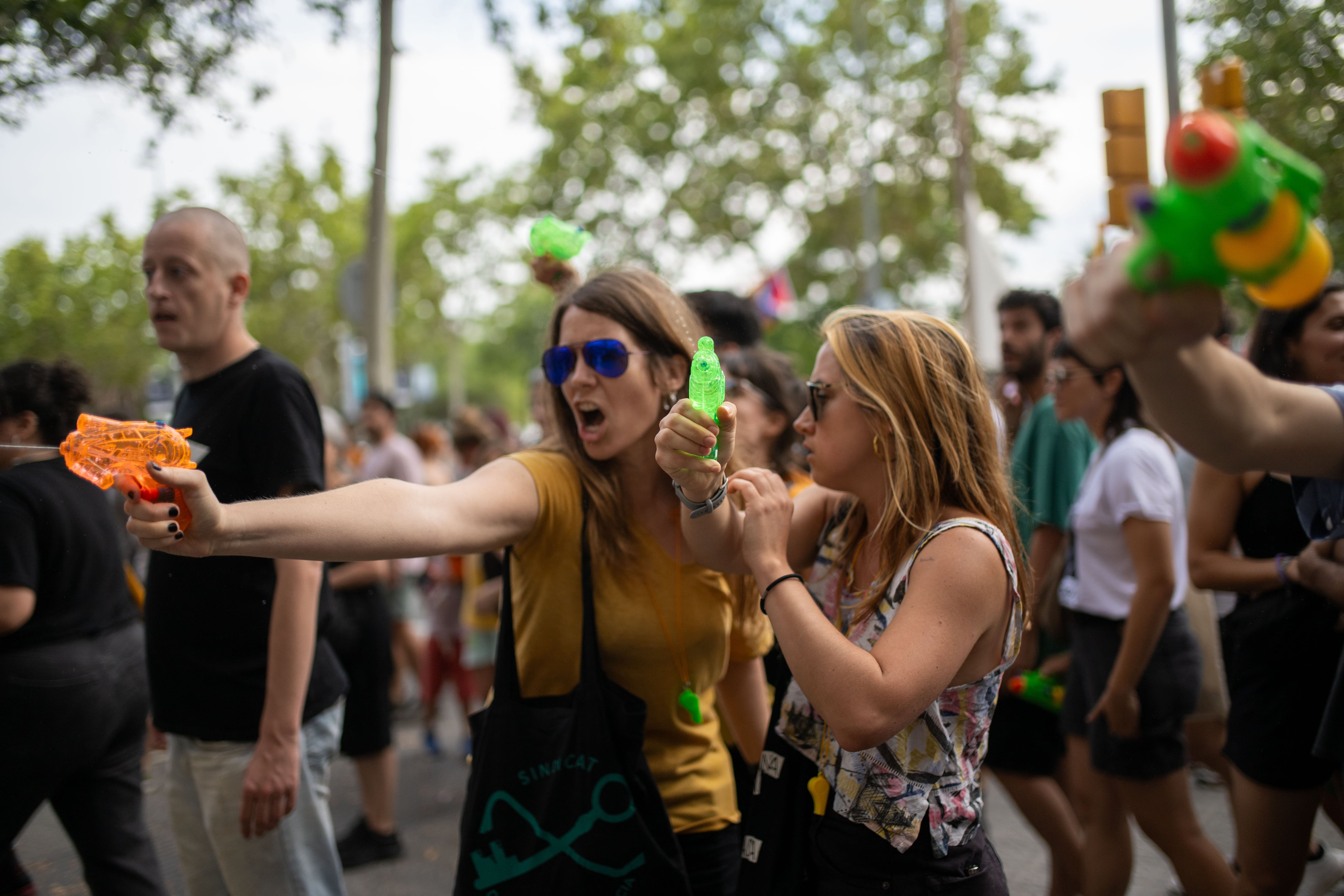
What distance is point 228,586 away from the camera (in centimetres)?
227

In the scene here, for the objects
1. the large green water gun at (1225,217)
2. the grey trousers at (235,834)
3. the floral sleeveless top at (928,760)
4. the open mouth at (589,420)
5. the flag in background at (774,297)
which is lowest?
the grey trousers at (235,834)

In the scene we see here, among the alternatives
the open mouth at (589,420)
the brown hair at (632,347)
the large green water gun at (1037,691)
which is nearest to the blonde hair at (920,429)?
the brown hair at (632,347)

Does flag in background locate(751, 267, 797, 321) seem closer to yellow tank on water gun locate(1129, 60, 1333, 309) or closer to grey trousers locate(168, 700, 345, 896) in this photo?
grey trousers locate(168, 700, 345, 896)

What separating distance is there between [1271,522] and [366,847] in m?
4.01

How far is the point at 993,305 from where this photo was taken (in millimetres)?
8805

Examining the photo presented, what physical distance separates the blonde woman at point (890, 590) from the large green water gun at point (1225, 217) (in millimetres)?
792

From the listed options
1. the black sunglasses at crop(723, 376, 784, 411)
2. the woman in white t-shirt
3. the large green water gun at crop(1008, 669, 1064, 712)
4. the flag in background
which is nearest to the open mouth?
the black sunglasses at crop(723, 376, 784, 411)

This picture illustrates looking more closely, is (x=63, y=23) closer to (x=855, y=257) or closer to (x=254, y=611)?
(x=254, y=611)

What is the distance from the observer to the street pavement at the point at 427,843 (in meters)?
3.94

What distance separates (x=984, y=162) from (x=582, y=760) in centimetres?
1837

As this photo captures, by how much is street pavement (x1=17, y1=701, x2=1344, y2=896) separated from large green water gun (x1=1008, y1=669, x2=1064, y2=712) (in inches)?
34.1

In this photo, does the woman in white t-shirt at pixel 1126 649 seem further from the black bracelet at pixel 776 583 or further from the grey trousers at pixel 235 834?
the grey trousers at pixel 235 834

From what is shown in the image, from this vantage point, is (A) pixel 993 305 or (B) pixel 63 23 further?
(A) pixel 993 305

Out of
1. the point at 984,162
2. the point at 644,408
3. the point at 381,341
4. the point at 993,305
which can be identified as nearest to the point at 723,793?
the point at 644,408
